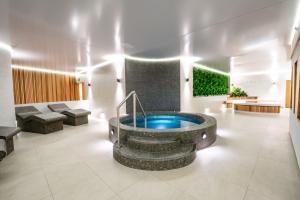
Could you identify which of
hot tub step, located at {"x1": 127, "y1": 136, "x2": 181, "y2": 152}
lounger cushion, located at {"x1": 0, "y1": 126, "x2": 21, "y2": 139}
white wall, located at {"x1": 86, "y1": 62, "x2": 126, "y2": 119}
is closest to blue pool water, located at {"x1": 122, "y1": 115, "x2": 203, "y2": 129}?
white wall, located at {"x1": 86, "y1": 62, "x2": 126, "y2": 119}

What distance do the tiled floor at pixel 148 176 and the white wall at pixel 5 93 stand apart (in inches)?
44.4

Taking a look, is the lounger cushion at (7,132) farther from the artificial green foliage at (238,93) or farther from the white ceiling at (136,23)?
the artificial green foliage at (238,93)

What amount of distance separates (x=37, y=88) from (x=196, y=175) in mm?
8083

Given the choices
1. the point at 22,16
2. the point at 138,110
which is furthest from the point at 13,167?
the point at 138,110

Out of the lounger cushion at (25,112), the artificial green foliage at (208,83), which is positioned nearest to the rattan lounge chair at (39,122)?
the lounger cushion at (25,112)

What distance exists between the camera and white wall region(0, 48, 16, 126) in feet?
12.8

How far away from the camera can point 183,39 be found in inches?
167

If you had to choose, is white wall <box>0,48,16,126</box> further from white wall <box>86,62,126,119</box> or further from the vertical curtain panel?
white wall <box>86,62,126,119</box>

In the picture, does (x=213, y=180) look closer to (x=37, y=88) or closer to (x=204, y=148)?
(x=204, y=148)

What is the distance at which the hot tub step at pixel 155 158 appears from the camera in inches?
97.0

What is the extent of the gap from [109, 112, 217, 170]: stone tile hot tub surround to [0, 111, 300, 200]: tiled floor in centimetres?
14

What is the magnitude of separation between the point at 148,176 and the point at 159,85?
17.3 feet

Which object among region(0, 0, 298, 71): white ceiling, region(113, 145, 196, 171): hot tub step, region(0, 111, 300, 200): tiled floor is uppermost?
region(0, 0, 298, 71): white ceiling

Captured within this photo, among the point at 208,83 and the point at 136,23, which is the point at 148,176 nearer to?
the point at 136,23
